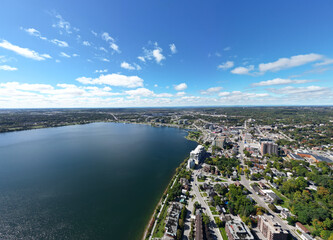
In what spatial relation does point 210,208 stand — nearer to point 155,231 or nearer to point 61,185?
point 155,231

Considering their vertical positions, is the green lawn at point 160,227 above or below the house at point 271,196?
below

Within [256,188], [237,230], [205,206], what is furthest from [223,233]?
[256,188]

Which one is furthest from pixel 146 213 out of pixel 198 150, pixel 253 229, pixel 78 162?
pixel 78 162

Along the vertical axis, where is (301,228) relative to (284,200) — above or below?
above

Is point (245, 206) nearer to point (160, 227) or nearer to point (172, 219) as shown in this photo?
point (172, 219)

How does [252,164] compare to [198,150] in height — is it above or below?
below

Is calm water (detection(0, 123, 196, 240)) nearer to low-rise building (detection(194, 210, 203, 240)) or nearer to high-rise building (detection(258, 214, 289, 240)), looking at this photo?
low-rise building (detection(194, 210, 203, 240))

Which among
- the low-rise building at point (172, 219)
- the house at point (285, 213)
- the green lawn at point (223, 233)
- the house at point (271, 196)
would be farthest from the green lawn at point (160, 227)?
the house at point (271, 196)

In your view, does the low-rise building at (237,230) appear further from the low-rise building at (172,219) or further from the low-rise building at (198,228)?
the low-rise building at (172,219)
